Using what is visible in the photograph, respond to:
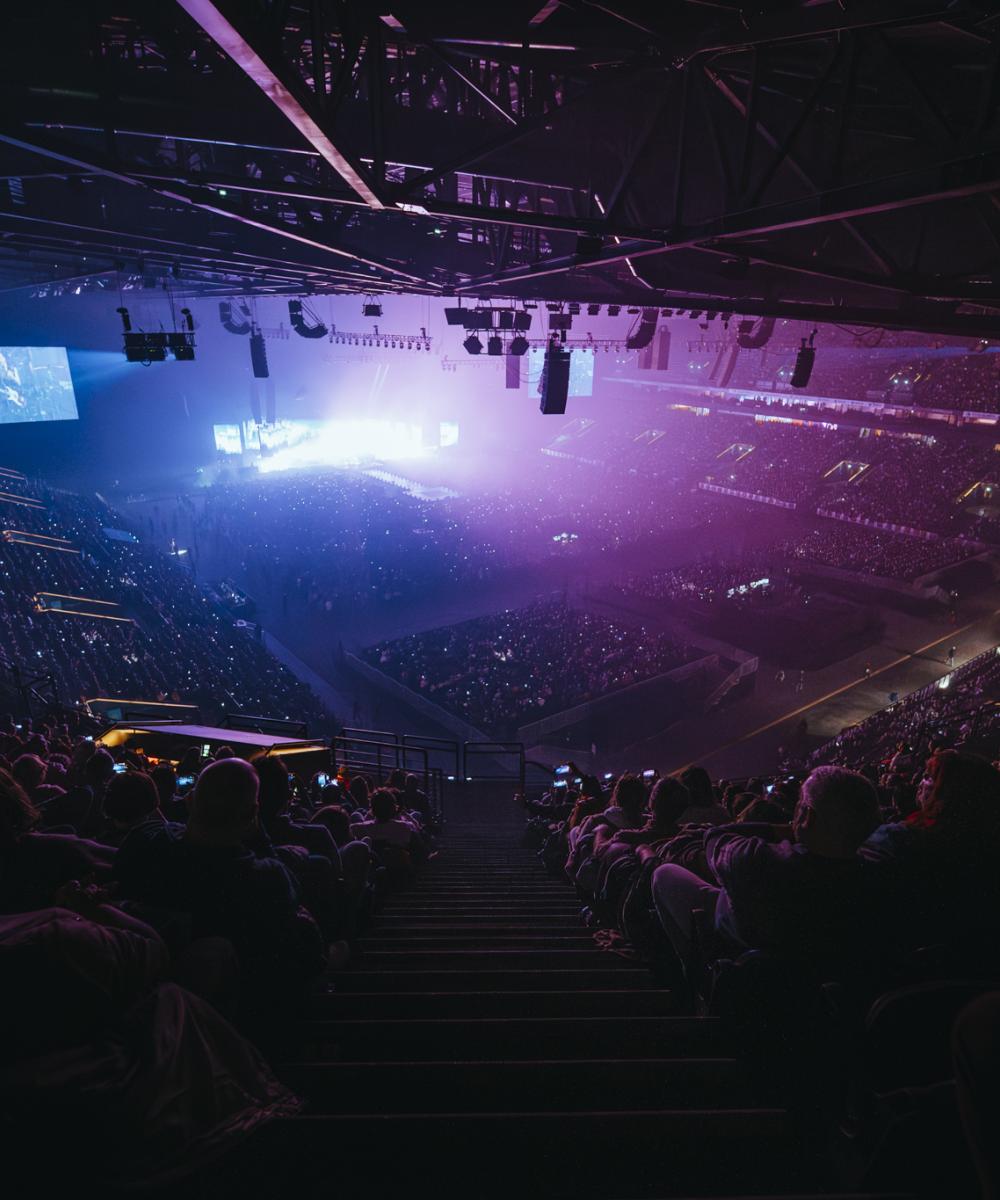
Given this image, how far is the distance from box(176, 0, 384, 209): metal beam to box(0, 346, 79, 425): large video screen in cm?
2872

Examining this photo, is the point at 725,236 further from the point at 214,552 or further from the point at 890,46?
the point at 214,552

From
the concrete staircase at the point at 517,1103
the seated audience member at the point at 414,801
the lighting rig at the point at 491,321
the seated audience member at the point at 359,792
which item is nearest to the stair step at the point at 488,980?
the concrete staircase at the point at 517,1103

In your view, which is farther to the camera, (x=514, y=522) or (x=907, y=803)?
(x=514, y=522)

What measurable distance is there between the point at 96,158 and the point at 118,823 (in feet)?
14.0

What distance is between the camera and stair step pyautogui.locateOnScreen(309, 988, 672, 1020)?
260 centimetres

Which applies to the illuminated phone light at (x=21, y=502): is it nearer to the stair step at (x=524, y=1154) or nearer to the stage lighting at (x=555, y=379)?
the stage lighting at (x=555, y=379)

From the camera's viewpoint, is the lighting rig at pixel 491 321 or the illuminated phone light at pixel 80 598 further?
the illuminated phone light at pixel 80 598

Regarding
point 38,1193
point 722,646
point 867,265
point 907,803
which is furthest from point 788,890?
point 722,646

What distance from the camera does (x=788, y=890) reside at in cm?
213

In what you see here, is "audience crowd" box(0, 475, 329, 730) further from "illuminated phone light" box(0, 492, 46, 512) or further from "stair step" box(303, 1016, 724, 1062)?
"stair step" box(303, 1016, 724, 1062)

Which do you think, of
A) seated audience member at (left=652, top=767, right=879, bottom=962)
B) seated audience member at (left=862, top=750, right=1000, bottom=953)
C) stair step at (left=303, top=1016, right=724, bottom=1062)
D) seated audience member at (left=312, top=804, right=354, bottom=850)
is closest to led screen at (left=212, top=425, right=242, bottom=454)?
seated audience member at (left=312, top=804, right=354, bottom=850)

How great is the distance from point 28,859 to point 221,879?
0.75 metres

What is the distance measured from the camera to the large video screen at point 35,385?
2597cm

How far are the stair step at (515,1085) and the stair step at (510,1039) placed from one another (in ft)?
0.80
